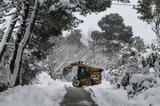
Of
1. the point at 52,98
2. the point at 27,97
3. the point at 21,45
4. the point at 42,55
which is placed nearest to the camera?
the point at 27,97

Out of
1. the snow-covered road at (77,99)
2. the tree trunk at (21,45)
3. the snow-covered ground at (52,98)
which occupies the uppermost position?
the tree trunk at (21,45)

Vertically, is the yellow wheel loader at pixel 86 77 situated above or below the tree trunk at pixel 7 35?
below

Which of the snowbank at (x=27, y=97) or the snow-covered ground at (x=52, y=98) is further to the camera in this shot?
the snowbank at (x=27, y=97)

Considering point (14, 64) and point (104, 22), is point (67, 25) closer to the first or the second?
point (14, 64)

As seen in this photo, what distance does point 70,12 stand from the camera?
1595 centimetres

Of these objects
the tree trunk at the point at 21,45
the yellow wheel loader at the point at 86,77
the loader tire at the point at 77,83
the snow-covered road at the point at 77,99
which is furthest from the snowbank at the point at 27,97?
the yellow wheel loader at the point at 86,77

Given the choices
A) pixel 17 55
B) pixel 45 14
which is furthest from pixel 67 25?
pixel 17 55

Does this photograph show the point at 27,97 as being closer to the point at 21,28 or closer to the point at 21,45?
the point at 21,45

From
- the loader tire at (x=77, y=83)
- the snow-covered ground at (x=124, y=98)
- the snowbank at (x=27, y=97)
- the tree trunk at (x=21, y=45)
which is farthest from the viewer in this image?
the loader tire at (x=77, y=83)

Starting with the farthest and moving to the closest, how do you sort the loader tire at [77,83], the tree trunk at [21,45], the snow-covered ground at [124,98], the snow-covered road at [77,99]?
the loader tire at [77,83] < the tree trunk at [21,45] < the snow-covered road at [77,99] < the snow-covered ground at [124,98]

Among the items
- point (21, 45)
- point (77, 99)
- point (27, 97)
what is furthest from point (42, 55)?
point (27, 97)

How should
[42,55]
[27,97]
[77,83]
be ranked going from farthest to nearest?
1. [77,83]
2. [42,55]
3. [27,97]

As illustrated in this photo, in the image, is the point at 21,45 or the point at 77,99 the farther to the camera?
the point at 21,45

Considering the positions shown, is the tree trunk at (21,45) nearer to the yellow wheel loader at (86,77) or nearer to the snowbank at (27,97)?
the snowbank at (27,97)
